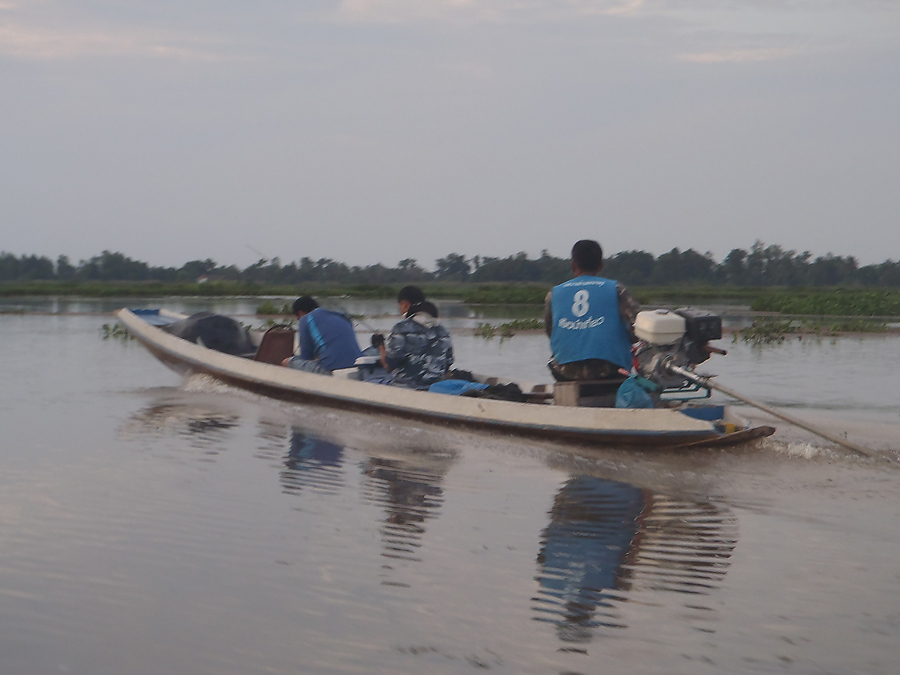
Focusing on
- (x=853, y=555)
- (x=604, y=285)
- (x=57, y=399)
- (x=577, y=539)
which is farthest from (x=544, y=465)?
(x=57, y=399)

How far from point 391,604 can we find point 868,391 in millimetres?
9443

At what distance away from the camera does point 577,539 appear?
5.07 m

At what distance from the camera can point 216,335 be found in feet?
44.7

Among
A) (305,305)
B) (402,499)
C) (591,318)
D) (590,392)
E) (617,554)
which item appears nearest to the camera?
(617,554)

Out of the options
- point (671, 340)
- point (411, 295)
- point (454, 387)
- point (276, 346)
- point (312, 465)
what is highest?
point (411, 295)

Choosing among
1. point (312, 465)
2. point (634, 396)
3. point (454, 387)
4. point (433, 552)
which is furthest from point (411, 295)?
point (433, 552)

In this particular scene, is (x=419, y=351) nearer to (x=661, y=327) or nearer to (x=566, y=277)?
(x=661, y=327)

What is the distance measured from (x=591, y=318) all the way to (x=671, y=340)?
2.11ft

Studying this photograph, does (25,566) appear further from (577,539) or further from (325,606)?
(577,539)

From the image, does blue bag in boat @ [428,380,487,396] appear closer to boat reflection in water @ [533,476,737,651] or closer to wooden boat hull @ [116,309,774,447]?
wooden boat hull @ [116,309,774,447]

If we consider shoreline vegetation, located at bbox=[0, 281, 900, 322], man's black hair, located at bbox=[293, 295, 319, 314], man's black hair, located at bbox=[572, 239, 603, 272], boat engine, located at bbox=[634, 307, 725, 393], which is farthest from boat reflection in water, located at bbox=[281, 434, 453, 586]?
shoreline vegetation, located at bbox=[0, 281, 900, 322]

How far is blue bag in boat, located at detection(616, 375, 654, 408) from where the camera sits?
723 centimetres

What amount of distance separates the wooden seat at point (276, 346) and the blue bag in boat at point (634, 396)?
573 centimetres

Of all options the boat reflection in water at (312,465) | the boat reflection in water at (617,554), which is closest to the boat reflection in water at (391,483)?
the boat reflection in water at (312,465)
